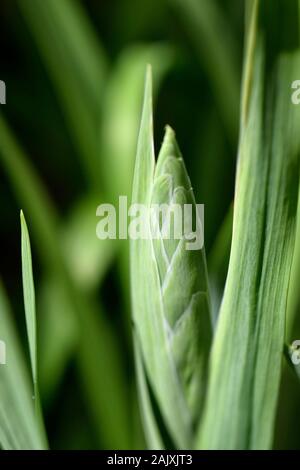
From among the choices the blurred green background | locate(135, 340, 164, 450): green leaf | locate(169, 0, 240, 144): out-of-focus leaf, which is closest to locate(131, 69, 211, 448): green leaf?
locate(135, 340, 164, 450): green leaf

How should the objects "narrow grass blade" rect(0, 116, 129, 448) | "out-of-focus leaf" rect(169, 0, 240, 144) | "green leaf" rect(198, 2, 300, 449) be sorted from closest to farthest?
1. "green leaf" rect(198, 2, 300, 449)
2. "narrow grass blade" rect(0, 116, 129, 448)
3. "out-of-focus leaf" rect(169, 0, 240, 144)

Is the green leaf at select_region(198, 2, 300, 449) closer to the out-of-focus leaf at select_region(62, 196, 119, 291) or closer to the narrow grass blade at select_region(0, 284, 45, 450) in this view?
the narrow grass blade at select_region(0, 284, 45, 450)

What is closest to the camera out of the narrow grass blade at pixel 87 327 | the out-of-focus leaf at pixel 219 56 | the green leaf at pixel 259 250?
the green leaf at pixel 259 250

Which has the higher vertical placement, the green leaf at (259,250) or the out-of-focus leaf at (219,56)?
the out-of-focus leaf at (219,56)

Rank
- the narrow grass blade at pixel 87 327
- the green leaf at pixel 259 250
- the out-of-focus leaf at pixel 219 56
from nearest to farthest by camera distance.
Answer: the green leaf at pixel 259 250 → the narrow grass blade at pixel 87 327 → the out-of-focus leaf at pixel 219 56

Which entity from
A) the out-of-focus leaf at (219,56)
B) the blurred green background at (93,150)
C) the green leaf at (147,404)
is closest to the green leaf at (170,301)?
the green leaf at (147,404)

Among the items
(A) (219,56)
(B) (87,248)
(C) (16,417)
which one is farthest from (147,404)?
(A) (219,56)

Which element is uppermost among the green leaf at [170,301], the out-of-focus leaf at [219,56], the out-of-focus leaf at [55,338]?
the out-of-focus leaf at [219,56]

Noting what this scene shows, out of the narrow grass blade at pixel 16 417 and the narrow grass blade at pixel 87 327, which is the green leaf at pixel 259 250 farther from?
the narrow grass blade at pixel 87 327
